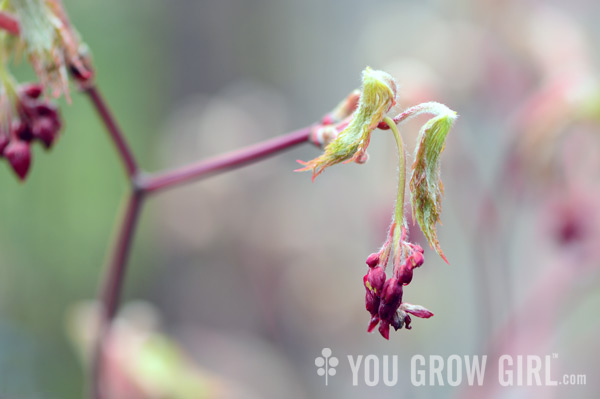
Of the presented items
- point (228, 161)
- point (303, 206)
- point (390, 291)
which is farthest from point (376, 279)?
point (303, 206)

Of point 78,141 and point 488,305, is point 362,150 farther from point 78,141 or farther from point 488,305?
point 78,141

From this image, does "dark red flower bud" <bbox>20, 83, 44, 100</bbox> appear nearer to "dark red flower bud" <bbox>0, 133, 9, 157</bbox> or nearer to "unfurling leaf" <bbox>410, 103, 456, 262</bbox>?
"dark red flower bud" <bbox>0, 133, 9, 157</bbox>

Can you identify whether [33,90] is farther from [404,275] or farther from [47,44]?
[404,275]

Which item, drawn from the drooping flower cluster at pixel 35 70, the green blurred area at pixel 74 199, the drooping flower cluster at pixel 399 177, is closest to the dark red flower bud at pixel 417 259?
the drooping flower cluster at pixel 399 177

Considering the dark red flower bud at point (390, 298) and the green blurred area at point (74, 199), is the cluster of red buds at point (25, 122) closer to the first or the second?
the dark red flower bud at point (390, 298)

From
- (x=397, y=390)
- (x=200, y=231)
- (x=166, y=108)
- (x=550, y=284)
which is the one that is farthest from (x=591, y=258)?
(x=166, y=108)

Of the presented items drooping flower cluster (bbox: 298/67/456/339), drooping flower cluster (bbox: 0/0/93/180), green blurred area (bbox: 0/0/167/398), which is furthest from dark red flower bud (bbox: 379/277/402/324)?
green blurred area (bbox: 0/0/167/398)
